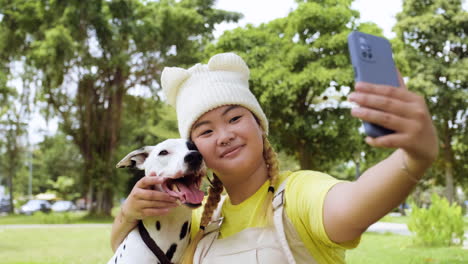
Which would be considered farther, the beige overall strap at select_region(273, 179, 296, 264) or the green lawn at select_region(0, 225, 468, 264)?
the green lawn at select_region(0, 225, 468, 264)

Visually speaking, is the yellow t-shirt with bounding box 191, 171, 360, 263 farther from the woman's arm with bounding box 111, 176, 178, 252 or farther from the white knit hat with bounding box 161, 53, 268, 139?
the white knit hat with bounding box 161, 53, 268, 139

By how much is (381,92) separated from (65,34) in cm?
1921

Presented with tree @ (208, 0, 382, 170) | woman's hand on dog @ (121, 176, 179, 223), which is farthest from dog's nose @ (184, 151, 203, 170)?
tree @ (208, 0, 382, 170)

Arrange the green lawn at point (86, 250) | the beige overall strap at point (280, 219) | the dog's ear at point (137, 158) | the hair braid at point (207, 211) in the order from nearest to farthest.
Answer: the beige overall strap at point (280, 219) < the hair braid at point (207, 211) < the dog's ear at point (137, 158) < the green lawn at point (86, 250)

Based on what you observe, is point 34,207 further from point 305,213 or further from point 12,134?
point 305,213

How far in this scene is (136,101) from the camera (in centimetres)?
2309

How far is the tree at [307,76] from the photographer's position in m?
16.9

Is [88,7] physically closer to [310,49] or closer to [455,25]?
[310,49]

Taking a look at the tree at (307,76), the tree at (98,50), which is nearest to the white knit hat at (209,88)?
the tree at (307,76)

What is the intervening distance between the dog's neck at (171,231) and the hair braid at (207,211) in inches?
1.6

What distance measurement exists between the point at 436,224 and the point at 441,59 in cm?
1457

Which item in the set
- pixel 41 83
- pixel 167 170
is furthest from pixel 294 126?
pixel 167 170

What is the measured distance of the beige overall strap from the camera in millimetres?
1588

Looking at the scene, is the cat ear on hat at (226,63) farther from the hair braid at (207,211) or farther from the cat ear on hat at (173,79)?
the hair braid at (207,211)
